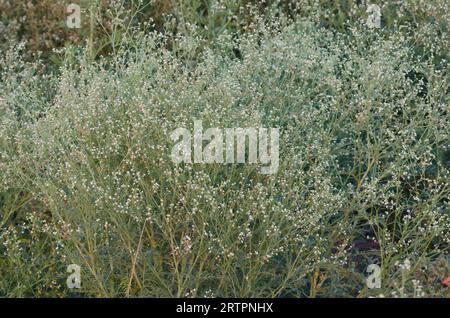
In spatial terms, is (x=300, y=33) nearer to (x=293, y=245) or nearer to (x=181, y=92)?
(x=181, y=92)

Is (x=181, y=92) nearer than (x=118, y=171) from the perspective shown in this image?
No

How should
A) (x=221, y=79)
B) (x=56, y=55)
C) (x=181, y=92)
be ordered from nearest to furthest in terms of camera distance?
(x=181, y=92) → (x=221, y=79) → (x=56, y=55)

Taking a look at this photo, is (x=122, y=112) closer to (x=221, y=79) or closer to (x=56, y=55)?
(x=221, y=79)

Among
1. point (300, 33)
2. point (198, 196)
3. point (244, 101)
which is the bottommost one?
point (198, 196)

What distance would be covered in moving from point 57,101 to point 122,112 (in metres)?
0.62

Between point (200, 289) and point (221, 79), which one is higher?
point (221, 79)

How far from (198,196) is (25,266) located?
1216mm

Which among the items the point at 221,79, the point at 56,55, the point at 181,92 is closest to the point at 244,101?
the point at 221,79

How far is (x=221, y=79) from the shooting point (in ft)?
15.4

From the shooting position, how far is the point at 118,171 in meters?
3.99
